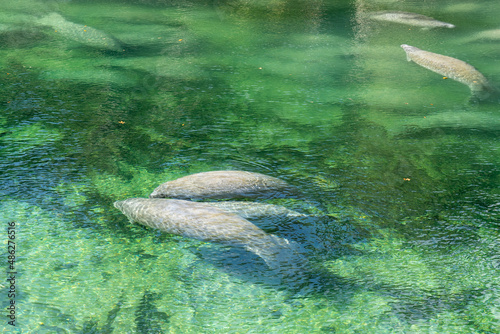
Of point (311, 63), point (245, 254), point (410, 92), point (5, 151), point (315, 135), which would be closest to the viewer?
point (245, 254)

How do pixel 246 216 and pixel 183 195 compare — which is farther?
pixel 183 195

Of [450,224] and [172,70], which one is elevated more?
[172,70]

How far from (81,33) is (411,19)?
705 centimetres

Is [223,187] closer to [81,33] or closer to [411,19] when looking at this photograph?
[81,33]

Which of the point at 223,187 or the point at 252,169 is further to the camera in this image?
the point at 252,169

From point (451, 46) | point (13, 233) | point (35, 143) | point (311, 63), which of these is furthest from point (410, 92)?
point (13, 233)

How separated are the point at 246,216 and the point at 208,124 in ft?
7.72

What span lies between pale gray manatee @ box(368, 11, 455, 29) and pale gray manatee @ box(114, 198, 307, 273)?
8429mm

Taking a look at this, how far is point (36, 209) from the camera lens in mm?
4637

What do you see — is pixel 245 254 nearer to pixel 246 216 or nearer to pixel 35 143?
pixel 246 216

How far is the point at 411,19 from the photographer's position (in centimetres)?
1102

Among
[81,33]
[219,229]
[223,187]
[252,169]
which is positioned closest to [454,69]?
[252,169]

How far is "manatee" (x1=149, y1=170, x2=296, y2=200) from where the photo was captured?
4.71 metres

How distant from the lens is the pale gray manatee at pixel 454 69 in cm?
762
